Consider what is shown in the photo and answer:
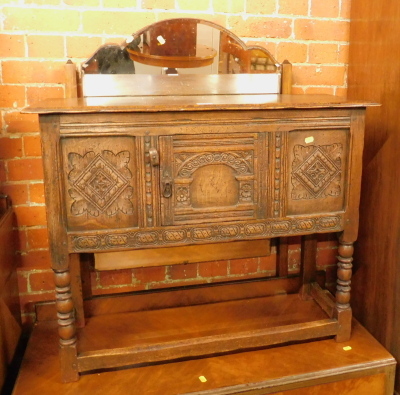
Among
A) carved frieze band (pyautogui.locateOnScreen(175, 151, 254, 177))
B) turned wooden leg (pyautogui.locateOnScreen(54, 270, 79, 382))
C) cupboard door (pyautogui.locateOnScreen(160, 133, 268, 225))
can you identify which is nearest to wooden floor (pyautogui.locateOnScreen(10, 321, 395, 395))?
turned wooden leg (pyautogui.locateOnScreen(54, 270, 79, 382))

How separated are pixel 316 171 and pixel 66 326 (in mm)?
1059

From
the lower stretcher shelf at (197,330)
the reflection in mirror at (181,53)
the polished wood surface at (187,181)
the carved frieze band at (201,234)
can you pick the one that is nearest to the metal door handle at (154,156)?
the polished wood surface at (187,181)

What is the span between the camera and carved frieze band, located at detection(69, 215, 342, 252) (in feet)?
5.13

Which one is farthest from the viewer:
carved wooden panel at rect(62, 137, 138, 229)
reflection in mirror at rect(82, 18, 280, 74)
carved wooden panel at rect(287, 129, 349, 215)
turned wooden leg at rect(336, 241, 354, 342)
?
reflection in mirror at rect(82, 18, 280, 74)

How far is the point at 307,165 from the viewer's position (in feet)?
5.46

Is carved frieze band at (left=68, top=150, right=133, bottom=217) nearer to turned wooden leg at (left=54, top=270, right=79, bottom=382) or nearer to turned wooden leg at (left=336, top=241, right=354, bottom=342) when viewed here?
turned wooden leg at (left=54, top=270, right=79, bottom=382)

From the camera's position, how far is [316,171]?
168 centimetres

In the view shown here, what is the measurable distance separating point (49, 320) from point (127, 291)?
37cm

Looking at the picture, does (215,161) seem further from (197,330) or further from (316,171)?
(197,330)

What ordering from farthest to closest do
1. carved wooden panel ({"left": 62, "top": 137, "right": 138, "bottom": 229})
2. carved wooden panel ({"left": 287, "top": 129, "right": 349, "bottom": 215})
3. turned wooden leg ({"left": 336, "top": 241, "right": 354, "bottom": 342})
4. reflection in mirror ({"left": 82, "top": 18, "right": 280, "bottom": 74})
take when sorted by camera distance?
1. reflection in mirror ({"left": 82, "top": 18, "right": 280, "bottom": 74})
2. turned wooden leg ({"left": 336, "top": 241, "right": 354, "bottom": 342})
3. carved wooden panel ({"left": 287, "top": 129, "right": 349, "bottom": 215})
4. carved wooden panel ({"left": 62, "top": 137, "right": 138, "bottom": 229})

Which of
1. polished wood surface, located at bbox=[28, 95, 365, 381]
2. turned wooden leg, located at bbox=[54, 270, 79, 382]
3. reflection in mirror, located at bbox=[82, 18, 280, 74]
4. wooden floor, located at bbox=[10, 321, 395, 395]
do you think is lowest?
wooden floor, located at bbox=[10, 321, 395, 395]

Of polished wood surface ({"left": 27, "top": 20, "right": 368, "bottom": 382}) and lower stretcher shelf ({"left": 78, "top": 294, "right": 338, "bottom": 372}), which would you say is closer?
polished wood surface ({"left": 27, "top": 20, "right": 368, "bottom": 382})

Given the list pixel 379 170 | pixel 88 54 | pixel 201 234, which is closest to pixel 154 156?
pixel 201 234

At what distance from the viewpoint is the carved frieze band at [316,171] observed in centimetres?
166
